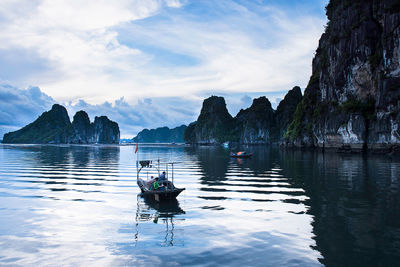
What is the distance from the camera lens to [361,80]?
72.5 meters

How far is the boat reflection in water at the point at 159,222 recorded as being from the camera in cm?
1251

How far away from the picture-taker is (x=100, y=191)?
2412 cm

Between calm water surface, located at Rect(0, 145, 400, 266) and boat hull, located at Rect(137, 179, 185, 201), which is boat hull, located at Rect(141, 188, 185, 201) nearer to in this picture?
boat hull, located at Rect(137, 179, 185, 201)

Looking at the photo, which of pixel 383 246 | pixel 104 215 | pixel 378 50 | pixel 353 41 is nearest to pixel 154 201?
pixel 104 215

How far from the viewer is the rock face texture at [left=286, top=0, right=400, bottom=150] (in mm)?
60281

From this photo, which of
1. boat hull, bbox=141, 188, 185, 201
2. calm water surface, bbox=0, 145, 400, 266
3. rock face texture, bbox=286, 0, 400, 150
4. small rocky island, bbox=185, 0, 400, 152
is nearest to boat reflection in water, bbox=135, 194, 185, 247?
calm water surface, bbox=0, 145, 400, 266

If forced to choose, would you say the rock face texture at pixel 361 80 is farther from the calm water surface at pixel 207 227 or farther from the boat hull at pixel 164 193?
the boat hull at pixel 164 193

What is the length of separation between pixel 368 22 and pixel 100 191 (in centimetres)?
7668

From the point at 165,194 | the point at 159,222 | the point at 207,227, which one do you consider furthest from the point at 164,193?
the point at 207,227

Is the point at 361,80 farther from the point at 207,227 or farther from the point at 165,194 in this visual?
the point at 207,227

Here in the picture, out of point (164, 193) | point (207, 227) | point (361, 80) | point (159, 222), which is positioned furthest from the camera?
Answer: point (361, 80)

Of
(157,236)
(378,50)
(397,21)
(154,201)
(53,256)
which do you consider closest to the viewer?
(53,256)

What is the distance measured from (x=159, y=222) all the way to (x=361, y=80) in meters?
72.7

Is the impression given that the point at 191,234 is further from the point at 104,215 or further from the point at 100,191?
the point at 100,191
